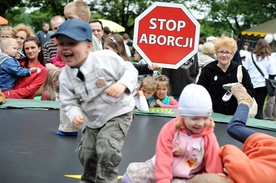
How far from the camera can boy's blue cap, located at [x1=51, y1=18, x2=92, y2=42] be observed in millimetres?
2970

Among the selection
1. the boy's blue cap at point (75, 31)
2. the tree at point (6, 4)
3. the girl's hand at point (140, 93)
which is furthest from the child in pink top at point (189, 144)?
the tree at point (6, 4)

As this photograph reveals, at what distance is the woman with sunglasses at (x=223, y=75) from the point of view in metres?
5.62

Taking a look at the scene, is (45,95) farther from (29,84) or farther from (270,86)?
(270,86)

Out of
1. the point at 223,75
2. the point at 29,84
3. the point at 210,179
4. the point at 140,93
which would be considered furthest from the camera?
the point at 29,84

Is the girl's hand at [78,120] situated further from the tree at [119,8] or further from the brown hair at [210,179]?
the tree at [119,8]

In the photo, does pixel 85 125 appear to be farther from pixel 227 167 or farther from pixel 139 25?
pixel 139 25

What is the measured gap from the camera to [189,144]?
3105mm

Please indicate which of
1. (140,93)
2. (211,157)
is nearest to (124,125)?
(211,157)

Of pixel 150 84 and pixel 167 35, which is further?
pixel 150 84

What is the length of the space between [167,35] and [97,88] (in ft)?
9.99

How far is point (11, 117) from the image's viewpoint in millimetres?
5879

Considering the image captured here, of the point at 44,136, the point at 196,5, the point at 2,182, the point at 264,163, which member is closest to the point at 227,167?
the point at 264,163

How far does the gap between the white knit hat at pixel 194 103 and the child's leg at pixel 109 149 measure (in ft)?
1.16

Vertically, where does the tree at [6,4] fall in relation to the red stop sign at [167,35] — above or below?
above
